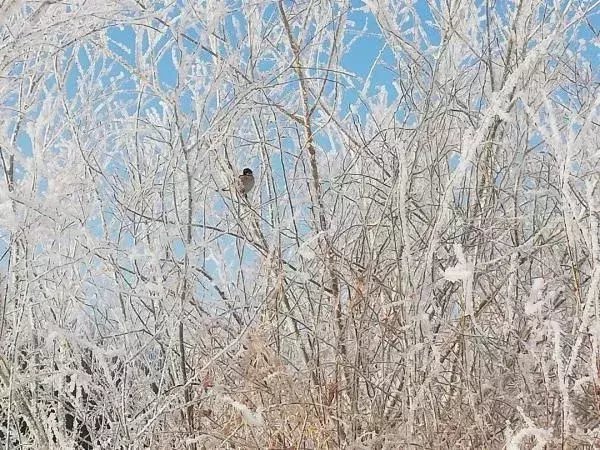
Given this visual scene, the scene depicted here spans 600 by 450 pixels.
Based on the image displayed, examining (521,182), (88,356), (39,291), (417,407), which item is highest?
(521,182)

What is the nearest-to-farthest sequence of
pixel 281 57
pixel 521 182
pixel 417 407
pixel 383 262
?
pixel 417 407 < pixel 383 262 < pixel 521 182 < pixel 281 57

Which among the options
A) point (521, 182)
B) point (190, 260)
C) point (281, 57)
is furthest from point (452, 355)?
point (281, 57)

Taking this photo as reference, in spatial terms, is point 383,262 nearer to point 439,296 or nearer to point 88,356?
point 439,296

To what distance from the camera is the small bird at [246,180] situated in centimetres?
244

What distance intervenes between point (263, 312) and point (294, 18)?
35.6 inches

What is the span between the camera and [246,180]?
8.27ft

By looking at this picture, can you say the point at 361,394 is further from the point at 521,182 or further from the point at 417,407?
the point at 521,182

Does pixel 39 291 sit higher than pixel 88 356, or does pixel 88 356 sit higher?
pixel 39 291

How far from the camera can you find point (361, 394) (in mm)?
2236

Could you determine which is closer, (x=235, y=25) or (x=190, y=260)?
(x=190, y=260)

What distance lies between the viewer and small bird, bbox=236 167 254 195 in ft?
8.02

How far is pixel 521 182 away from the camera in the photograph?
2.32m

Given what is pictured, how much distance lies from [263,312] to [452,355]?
0.56 m

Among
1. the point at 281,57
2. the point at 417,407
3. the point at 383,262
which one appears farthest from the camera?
the point at 281,57
